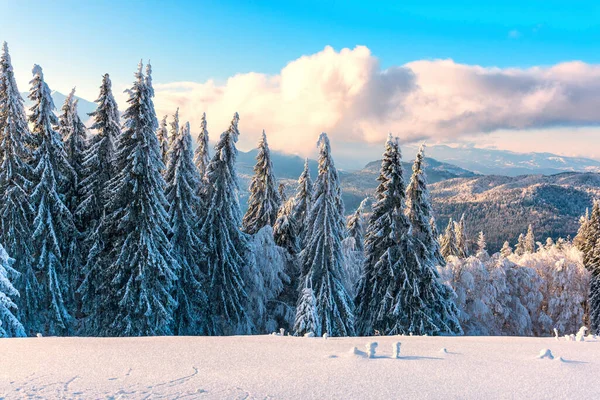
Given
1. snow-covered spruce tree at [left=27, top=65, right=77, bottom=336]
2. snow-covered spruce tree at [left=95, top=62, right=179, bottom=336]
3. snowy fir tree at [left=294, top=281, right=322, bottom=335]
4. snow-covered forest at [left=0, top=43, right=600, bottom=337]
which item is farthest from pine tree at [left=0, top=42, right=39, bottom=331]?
snowy fir tree at [left=294, top=281, right=322, bottom=335]

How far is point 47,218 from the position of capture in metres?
20.2

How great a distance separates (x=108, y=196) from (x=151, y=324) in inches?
292

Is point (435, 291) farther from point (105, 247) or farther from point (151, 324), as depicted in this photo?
point (105, 247)

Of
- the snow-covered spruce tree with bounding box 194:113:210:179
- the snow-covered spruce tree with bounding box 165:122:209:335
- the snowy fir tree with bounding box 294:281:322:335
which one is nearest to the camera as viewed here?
the snowy fir tree with bounding box 294:281:322:335

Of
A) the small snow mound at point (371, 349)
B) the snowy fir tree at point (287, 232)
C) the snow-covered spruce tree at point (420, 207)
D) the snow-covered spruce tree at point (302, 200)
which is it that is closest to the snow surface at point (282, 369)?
the small snow mound at point (371, 349)

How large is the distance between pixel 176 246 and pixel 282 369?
17.1m

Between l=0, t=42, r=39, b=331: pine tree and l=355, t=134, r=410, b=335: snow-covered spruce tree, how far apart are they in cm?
1858

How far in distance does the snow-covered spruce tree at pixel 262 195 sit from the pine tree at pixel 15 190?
47.4ft

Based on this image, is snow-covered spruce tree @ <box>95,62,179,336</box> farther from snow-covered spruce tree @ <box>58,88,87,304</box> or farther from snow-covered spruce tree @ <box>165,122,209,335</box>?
snow-covered spruce tree @ <box>58,88,87,304</box>

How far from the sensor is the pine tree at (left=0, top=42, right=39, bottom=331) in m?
19.4

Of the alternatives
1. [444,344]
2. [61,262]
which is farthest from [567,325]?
[61,262]

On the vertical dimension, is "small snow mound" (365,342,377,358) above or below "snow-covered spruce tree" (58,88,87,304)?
below

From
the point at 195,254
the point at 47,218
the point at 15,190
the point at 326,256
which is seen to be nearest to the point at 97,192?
the point at 47,218

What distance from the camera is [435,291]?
20.6 metres
